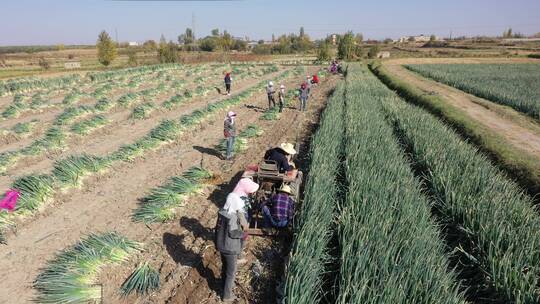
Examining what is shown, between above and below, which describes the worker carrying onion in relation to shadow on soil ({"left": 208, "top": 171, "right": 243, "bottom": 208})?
above

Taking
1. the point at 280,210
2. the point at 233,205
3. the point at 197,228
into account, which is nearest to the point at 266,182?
the point at 280,210

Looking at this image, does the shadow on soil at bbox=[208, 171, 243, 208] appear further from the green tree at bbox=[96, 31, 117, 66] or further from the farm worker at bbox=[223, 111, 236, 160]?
the green tree at bbox=[96, 31, 117, 66]

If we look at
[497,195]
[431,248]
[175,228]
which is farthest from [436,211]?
[175,228]

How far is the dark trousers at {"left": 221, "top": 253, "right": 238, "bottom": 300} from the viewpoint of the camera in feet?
13.8

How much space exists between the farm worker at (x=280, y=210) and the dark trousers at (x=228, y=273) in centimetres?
108

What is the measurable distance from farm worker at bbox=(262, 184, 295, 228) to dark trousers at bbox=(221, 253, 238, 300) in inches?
42.4

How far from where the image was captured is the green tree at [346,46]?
5222 cm

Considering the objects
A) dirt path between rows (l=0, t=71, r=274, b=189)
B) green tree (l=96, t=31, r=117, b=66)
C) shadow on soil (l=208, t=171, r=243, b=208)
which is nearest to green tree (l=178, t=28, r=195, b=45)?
green tree (l=96, t=31, r=117, b=66)

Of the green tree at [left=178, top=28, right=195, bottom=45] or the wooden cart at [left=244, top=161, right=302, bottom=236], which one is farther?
the green tree at [left=178, top=28, right=195, bottom=45]

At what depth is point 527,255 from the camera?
4031mm

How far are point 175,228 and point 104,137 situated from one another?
267 inches

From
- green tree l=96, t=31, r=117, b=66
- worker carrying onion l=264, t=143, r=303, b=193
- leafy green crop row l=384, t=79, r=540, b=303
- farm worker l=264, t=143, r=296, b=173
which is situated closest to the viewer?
leafy green crop row l=384, t=79, r=540, b=303

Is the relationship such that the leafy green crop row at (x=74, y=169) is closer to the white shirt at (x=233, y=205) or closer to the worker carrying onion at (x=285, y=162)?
the worker carrying onion at (x=285, y=162)

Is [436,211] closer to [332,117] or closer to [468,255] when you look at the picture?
[468,255]
